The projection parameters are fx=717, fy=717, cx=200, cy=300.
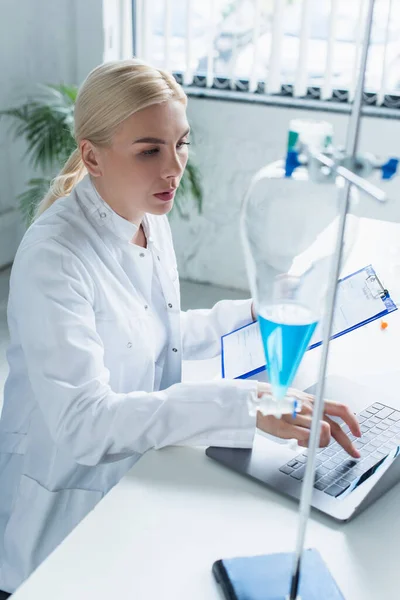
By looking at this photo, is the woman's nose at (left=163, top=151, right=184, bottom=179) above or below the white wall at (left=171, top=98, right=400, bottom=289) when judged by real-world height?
above

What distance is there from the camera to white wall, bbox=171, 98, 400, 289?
300 centimetres

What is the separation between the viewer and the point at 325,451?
1052 millimetres

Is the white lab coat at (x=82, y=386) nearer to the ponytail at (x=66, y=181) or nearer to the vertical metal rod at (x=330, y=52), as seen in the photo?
the ponytail at (x=66, y=181)

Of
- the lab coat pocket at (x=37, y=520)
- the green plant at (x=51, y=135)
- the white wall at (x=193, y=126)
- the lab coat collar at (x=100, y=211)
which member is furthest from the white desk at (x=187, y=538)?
the white wall at (x=193, y=126)

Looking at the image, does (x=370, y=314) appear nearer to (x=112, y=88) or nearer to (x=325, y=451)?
(x=325, y=451)

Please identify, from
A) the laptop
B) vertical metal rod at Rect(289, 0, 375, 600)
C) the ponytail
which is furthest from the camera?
the ponytail

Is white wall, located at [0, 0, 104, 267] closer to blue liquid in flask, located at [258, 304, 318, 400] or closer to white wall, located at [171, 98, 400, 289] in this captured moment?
white wall, located at [171, 98, 400, 289]

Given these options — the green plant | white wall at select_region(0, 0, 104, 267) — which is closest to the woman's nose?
the green plant

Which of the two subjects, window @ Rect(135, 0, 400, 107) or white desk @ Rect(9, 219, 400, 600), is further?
window @ Rect(135, 0, 400, 107)

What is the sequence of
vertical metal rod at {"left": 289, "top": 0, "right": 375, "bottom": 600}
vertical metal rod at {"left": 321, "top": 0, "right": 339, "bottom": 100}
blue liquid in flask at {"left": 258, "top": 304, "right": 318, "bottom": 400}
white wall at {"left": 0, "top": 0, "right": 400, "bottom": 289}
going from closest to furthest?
vertical metal rod at {"left": 289, "top": 0, "right": 375, "bottom": 600}, blue liquid in flask at {"left": 258, "top": 304, "right": 318, "bottom": 400}, vertical metal rod at {"left": 321, "top": 0, "right": 339, "bottom": 100}, white wall at {"left": 0, "top": 0, "right": 400, "bottom": 289}

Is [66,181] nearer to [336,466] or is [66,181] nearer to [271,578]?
[336,466]

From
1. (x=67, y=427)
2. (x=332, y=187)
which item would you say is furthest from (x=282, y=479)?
(x=332, y=187)

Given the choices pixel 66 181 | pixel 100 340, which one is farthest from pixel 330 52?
pixel 100 340

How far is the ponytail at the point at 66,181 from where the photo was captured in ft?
4.65
